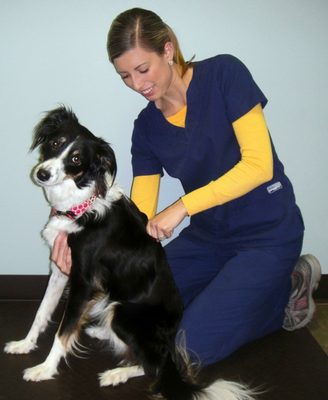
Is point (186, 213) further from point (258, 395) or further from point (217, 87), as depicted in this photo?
point (258, 395)

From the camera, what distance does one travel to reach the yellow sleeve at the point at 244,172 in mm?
1845

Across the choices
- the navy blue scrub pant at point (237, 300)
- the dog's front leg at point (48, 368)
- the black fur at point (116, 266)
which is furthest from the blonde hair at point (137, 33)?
the dog's front leg at point (48, 368)

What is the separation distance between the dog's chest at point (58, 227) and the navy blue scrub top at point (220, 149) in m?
0.57

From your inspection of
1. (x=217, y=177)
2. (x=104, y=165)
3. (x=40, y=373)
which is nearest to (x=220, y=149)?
(x=217, y=177)

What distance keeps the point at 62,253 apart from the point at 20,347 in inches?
21.0

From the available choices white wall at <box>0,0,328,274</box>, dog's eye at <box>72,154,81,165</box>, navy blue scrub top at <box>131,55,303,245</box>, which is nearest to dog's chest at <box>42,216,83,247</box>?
dog's eye at <box>72,154,81,165</box>

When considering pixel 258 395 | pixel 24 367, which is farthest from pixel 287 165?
pixel 24 367

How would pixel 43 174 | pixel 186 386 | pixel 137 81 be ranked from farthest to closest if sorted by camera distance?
pixel 137 81 < pixel 43 174 < pixel 186 386

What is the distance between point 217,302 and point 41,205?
1.23 metres

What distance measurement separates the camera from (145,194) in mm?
2289

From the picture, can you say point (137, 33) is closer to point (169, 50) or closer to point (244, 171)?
point (169, 50)

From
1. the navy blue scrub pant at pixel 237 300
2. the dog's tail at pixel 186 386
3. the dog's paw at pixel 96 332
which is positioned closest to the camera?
the dog's tail at pixel 186 386

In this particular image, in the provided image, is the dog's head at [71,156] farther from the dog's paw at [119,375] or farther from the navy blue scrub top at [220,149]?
the dog's paw at [119,375]

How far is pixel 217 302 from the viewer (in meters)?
1.98
